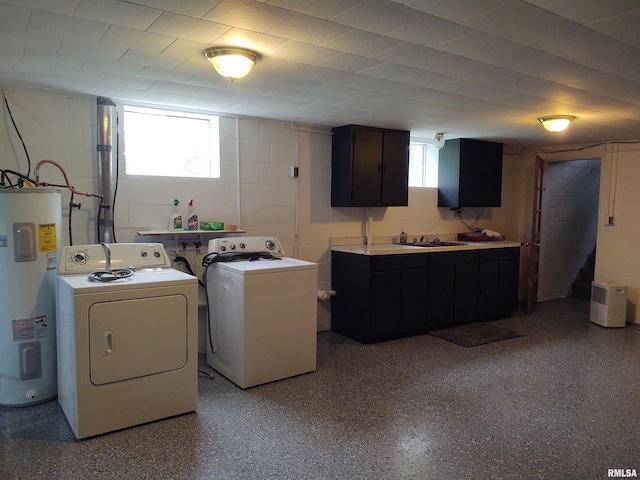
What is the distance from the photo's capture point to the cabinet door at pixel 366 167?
467 cm

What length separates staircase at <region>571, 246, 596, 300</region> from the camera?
685cm

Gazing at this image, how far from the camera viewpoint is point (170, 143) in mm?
4066

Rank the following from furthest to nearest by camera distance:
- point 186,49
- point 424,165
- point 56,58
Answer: point 424,165 < point 56,58 < point 186,49

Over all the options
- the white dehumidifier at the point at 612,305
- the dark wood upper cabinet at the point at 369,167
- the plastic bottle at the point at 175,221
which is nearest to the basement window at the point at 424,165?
the dark wood upper cabinet at the point at 369,167

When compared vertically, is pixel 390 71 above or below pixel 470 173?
above

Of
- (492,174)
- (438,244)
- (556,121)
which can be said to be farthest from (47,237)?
(492,174)

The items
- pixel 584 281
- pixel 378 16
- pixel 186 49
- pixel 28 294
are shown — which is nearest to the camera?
pixel 378 16

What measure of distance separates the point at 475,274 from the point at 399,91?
8.93 ft

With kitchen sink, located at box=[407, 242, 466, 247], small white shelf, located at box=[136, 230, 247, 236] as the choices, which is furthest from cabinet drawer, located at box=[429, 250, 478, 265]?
small white shelf, located at box=[136, 230, 247, 236]

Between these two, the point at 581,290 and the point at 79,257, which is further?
the point at 581,290

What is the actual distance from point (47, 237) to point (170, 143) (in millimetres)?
1419

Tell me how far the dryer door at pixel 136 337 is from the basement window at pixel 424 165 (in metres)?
3.72

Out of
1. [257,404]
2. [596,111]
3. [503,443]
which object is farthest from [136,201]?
[596,111]

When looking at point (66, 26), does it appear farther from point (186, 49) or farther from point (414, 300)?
point (414, 300)
